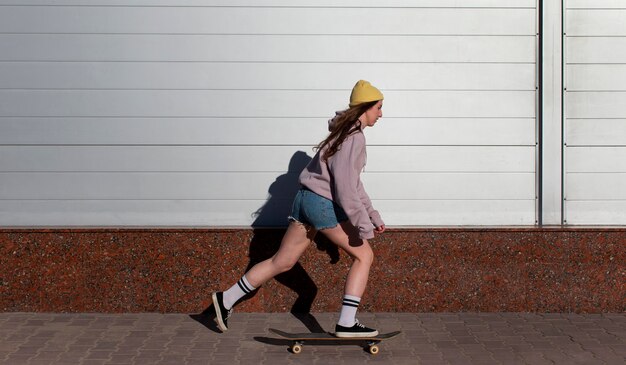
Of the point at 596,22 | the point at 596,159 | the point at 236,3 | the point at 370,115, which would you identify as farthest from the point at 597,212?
the point at 236,3

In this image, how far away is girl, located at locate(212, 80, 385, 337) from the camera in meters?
7.19

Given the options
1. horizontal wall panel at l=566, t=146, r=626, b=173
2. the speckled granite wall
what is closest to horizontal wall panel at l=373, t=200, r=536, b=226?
the speckled granite wall

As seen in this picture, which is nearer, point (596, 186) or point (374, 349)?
point (374, 349)

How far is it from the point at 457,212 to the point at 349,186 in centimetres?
173

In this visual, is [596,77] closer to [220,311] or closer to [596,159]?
[596,159]

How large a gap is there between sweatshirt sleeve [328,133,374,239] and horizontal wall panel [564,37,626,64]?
233 centimetres

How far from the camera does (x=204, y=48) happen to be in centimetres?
855

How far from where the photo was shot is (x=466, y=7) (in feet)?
28.1

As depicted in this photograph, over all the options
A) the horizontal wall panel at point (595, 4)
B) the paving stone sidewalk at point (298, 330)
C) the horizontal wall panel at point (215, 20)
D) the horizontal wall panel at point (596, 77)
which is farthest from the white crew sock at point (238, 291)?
the horizontal wall panel at point (595, 4)

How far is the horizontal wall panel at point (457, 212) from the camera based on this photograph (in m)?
8.60

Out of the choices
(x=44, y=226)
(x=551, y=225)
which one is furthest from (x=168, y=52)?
(x=551, y=225)

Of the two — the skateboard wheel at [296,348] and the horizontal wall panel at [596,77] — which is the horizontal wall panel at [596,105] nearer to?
the horizontal wall panel at [596,77]

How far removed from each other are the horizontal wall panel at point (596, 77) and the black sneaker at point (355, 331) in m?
2.68

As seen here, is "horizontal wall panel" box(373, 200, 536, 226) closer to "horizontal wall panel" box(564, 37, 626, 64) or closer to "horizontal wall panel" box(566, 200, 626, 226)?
"horizontal wall panel" box(566, 200, 626, 226)
